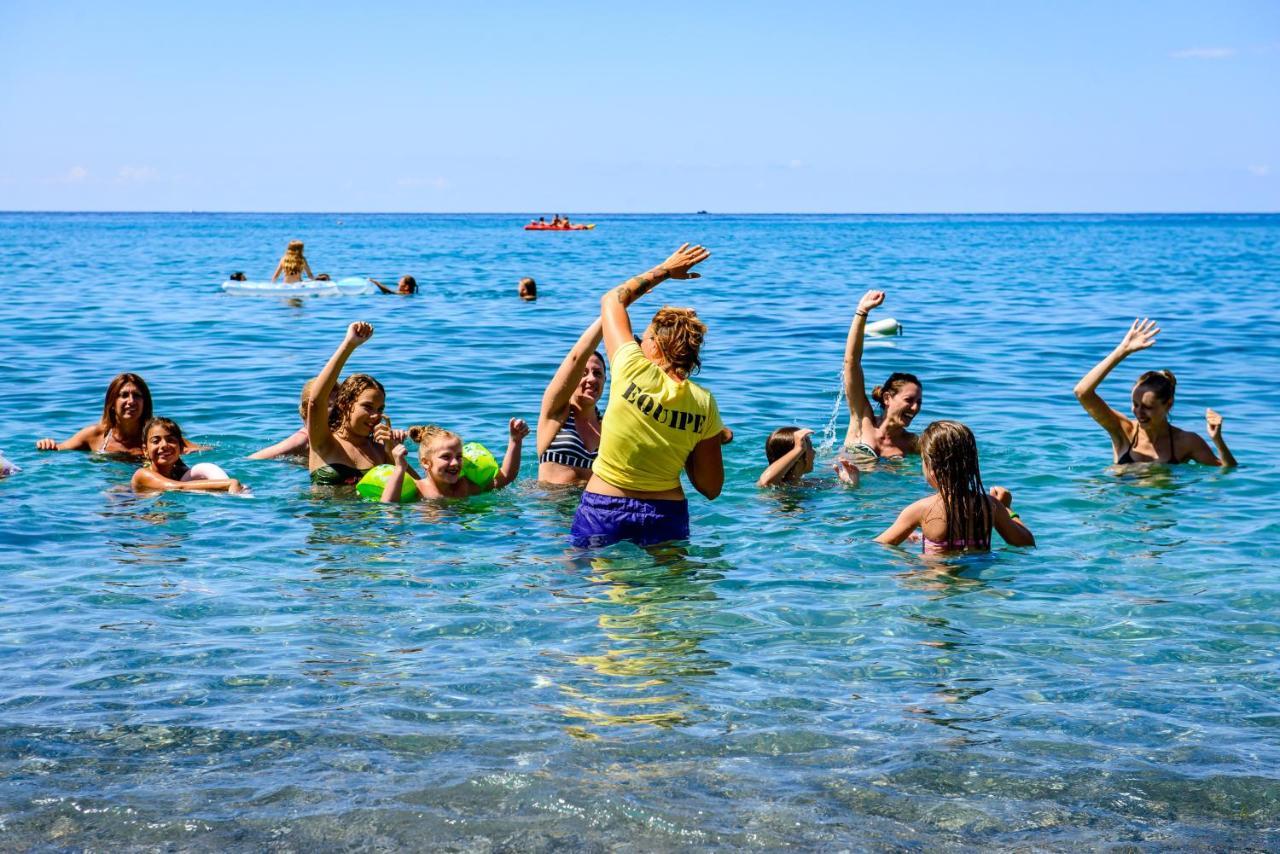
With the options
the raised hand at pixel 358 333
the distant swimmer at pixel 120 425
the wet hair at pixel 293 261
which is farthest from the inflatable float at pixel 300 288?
the raised hand at pixel 358 333

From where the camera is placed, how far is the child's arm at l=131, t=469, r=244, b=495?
10.4 metres

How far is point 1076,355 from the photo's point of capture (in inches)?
786

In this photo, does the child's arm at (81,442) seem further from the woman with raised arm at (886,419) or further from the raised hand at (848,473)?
the woman with raised arm at (886,419)

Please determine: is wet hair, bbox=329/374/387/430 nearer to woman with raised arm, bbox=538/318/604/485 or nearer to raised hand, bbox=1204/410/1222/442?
woman with raised arm, bbox=538/318/604/485

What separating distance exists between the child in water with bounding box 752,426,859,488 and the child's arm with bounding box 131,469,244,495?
4.41 m

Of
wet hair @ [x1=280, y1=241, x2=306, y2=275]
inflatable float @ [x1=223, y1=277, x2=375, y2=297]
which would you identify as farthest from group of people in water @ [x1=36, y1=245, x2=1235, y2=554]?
wet hair @ [x1=280, y1=241, x2=306, y2=275]

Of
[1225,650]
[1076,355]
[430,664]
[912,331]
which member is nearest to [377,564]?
[430,664]

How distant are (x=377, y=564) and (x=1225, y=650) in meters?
5.17

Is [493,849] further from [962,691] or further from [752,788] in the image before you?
[962,691]

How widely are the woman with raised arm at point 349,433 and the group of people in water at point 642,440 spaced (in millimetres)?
12

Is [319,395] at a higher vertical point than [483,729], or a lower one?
higher

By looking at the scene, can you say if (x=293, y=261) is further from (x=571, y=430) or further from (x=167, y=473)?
(x=571, y=430)

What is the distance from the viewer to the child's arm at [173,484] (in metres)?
10.4

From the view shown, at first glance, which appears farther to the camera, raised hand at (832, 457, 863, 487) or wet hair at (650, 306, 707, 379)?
raised hand at (832, 457, 863, 487)
